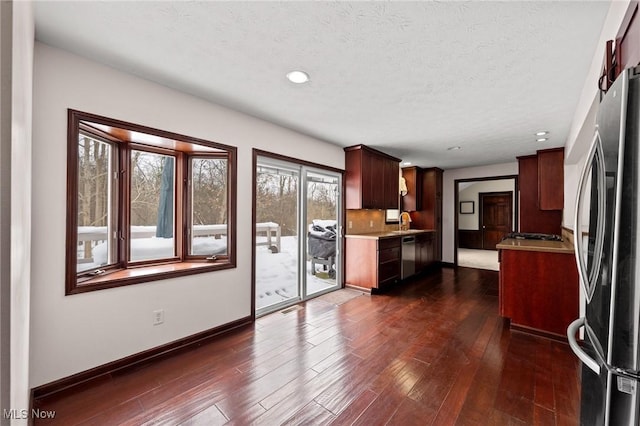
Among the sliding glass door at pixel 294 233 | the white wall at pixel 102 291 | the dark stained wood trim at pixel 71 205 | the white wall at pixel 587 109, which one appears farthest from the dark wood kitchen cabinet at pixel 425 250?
the dark stained wood trim at pixel 71 205

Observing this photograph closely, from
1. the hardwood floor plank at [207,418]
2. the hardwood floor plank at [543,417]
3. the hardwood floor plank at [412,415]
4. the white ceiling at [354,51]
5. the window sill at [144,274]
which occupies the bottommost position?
the hardwood floor plank at [207,418]

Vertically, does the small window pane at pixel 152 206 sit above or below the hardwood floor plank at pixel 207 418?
above

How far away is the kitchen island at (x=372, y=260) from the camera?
427 cm

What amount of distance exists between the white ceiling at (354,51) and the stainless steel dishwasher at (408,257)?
259 cm

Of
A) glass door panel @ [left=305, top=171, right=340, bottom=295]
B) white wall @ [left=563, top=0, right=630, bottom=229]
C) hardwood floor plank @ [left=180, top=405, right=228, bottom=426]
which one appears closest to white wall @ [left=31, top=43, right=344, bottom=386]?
hardwood floor plank @ [left=180, top=405, right=228, bottom=426]

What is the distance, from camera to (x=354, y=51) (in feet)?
6.09

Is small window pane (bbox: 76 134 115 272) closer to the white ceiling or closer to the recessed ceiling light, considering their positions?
the white ceiling

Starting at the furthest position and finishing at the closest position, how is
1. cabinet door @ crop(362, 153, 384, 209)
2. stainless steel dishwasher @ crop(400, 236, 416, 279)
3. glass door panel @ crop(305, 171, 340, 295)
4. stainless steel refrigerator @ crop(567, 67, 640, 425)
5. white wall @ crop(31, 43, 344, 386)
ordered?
stainless steel dishwasher @ crop(400, 236, 416, 279)
cabinet door @ crop(362, 153, 384, 209)
glass door panel @ crop(305, 171, 340, 295)
white wall @ crop(31, 43, 344, 386)
stainless steel refrigerator @ crop(567, 67, 640, 425)

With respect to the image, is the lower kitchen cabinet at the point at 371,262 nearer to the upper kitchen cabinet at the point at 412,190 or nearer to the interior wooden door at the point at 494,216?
the upper kitchen cabinet at the point at 412,190

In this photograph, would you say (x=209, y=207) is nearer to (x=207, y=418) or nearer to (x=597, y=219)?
(x=207, y=418)

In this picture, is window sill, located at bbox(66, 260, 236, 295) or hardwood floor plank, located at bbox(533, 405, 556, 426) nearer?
hardwood floor plank, located at bbox(533, 405, 556, 426)

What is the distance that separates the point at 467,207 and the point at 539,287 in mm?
8062

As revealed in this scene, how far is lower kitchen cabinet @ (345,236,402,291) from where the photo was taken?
14.0ft

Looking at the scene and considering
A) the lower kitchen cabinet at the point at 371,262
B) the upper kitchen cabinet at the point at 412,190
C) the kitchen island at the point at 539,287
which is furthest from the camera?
the upper kitchen cabinet at the point at 412,190
